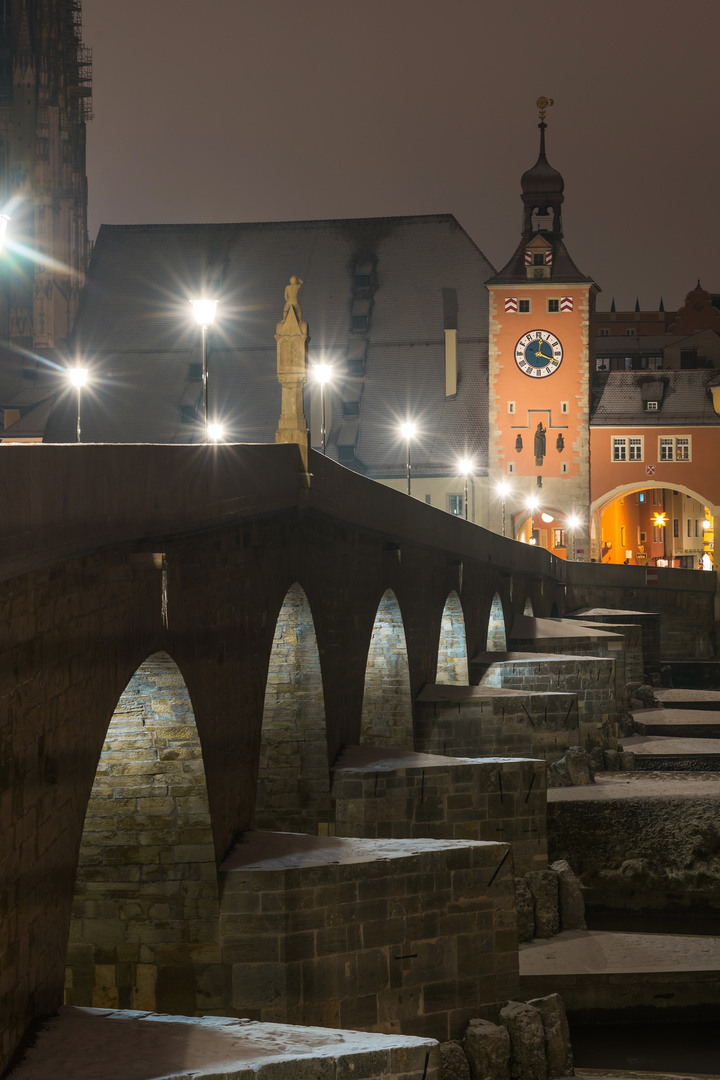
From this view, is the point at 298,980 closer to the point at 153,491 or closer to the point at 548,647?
the point at 153,491

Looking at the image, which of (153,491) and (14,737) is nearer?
(14,737)

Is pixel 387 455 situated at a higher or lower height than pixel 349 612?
higher

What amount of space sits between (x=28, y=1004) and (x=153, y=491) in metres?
3.93

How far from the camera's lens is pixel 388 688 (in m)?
22.7

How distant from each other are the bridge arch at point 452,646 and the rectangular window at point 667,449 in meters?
38.2

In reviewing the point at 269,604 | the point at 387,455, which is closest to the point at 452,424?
the point at 387,455

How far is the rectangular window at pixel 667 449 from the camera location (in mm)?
64875

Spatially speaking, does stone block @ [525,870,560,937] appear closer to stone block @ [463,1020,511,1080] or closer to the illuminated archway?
stone block @ [463,1020,511,1080]

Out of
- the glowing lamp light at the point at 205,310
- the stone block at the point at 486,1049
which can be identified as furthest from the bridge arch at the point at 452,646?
the stone block at the point at 486,1049

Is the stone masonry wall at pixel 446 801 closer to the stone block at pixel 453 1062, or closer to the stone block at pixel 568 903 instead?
the stone block at pixel 568 903

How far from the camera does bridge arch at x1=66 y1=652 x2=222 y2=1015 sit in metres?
11.0

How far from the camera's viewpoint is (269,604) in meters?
14.2

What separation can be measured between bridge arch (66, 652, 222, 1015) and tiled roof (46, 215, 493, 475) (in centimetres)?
4787

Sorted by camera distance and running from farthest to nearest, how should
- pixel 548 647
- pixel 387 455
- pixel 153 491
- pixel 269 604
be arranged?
pixel 387 455
pixel 548 647
pixel 269 604
pixel 153 491
